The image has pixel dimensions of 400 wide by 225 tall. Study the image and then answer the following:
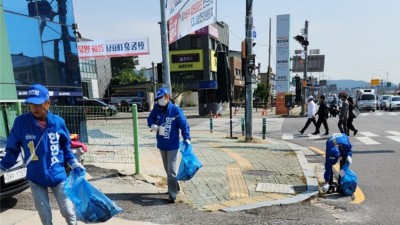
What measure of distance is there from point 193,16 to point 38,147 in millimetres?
9252

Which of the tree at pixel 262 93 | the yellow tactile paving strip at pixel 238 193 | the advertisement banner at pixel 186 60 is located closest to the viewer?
the yellow tactile paving strip at pixel 238 193

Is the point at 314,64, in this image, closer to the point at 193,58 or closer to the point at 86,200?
the point at 193,58

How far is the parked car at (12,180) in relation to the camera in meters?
4.88

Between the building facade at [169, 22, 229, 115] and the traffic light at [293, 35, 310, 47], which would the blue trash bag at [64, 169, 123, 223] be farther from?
the building facade at [169, 22, 229, 115]

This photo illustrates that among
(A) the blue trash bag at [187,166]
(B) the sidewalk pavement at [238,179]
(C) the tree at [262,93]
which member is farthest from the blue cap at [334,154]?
(C) the tree at [262,93]

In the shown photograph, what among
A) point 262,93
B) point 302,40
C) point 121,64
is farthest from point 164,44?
point 121,64

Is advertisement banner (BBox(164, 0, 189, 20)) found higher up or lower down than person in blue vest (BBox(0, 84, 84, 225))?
higher up

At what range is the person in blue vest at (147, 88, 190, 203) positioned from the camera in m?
5.64

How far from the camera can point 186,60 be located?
4803cm

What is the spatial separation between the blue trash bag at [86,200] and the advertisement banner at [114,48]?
70.6 feet

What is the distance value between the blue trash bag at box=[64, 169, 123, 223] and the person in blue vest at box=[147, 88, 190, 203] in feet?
5.64

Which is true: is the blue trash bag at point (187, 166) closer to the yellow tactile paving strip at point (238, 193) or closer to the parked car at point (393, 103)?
the yellow tactile paving strip at point (238, 193)

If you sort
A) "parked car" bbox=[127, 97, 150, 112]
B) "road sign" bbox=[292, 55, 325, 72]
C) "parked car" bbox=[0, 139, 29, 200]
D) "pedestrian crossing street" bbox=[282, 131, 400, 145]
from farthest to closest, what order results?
"road sign" bbox=[292, 55, 325, 72], "parked car" bbox=[127, 97, 150, 112], "pedestrian crossing street" bbox=[282, 131, 400, 145], "parked car" bbox=[0, 139, 29, 200]

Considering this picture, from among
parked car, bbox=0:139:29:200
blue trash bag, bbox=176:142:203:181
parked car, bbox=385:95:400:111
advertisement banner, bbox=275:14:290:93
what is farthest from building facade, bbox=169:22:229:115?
parked car, bbox=0:139:29:200
